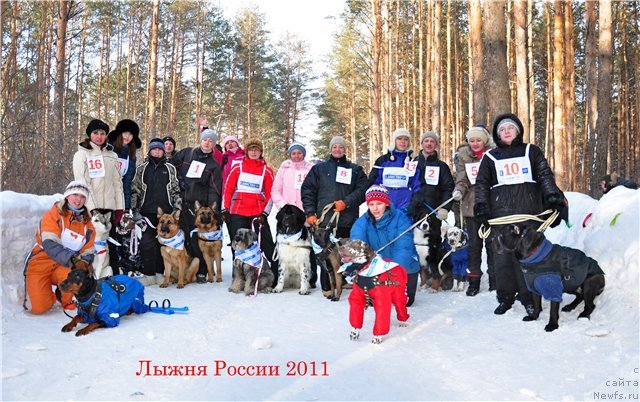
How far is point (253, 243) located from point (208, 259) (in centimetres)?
98

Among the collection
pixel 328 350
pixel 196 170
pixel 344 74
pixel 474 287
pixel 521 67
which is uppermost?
pixel 344 74

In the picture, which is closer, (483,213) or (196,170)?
(483,213)

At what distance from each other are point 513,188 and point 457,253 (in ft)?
5.33

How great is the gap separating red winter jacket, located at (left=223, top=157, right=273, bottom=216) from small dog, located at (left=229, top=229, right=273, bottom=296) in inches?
18.4

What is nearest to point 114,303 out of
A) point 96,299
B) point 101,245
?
point 96,299

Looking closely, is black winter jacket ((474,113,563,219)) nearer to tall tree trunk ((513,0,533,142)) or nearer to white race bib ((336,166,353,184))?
white race bib ((336,166,353,184))

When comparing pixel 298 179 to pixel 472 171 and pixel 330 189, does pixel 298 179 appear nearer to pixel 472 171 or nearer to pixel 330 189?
pixel 330 189

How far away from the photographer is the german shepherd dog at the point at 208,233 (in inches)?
252

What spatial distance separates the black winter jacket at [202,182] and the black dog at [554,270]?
4329 millimetres

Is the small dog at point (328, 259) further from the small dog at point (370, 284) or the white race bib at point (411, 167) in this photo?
the small dog at point (370, 284)

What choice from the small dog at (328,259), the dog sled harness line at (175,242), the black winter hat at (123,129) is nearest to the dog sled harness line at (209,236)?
the dog sled harness line at (175,242)

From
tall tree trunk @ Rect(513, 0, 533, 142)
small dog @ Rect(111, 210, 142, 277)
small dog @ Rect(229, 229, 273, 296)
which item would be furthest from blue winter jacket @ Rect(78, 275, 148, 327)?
tall tree trunk @ Rect(513, 0, 533, 142)

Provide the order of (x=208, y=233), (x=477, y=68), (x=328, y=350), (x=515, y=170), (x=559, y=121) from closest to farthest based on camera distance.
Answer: (x=328, y=350), (x=515, y=170), (x=208, y=233), (x=477, y=68), (x=559, y=121)

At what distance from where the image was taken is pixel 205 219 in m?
6.41
